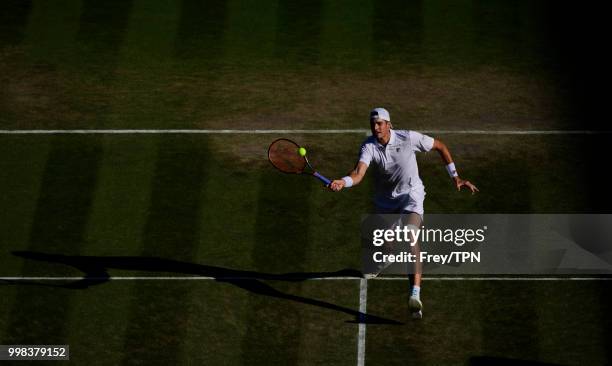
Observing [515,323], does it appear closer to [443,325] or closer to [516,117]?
[443,325]

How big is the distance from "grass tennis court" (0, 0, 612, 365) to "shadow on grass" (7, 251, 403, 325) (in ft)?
0.10

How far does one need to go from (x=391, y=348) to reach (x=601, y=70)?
7.81 m

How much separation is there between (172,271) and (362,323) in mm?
2705

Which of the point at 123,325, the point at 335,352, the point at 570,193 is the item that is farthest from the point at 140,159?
the point at 570,193

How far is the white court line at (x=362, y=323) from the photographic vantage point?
45.3 ft

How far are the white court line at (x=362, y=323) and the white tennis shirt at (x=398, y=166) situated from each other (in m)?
1.07

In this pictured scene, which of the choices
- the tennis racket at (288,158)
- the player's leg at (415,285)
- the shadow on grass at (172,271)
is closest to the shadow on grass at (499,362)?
the player's leg at (415,285)

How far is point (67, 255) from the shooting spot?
51.6 ft

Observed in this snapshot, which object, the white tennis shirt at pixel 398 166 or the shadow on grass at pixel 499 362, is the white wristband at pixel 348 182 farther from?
the shadow on grass at pixel 499 362

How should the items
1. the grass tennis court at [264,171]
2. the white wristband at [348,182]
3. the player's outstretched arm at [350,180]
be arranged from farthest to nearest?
the grass tennis court at [264,171], the white wristband at [348,182], the player's outstretched arm at [350,180]

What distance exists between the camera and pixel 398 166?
14.5m

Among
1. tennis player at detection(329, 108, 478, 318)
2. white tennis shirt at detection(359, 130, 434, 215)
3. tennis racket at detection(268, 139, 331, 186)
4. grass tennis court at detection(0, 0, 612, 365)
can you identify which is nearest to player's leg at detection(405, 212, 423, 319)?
tennis player at detection(329, 108, 478, 318)

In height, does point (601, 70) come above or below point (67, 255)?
above

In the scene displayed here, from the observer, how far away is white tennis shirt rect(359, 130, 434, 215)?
14398mm
